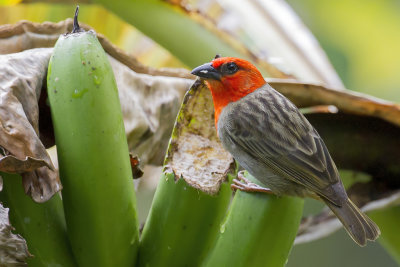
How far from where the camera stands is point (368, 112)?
2381mm

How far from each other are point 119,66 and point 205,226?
0.75m

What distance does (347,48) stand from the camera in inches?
158

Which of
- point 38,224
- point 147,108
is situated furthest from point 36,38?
point 38,224

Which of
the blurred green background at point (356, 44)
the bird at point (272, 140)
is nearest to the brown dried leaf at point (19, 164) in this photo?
the bird at point (272, 140)

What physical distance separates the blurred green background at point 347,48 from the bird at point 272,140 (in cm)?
79

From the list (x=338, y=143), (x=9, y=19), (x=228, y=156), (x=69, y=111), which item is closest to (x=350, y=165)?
(x=338, y=143)

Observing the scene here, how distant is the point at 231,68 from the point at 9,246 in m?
1.20

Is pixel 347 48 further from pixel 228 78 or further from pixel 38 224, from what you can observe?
pixel 38 224

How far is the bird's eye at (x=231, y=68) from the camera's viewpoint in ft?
7.75

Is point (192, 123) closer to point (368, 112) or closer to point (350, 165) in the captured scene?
point (368, 112)

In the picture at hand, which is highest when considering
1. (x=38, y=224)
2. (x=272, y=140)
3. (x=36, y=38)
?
(x=36, y=38)

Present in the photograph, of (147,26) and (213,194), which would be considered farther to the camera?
(147,26)

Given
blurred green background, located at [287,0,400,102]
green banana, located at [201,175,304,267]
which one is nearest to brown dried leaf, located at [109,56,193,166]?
green banana, located at [201,175,304,267]

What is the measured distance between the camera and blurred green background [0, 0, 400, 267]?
3215 millimetres
